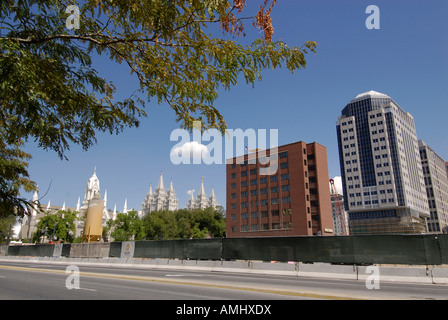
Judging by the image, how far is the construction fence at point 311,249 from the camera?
16.5m

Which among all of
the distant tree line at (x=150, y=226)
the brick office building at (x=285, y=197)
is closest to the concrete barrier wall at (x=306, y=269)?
the brick office building at (x=285, y=197)

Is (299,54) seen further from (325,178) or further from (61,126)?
(325,178)

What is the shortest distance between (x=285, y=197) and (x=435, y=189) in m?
123

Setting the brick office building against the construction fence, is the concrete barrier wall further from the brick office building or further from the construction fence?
the brick office building

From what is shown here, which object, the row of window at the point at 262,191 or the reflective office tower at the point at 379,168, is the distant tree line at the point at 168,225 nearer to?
the row of window at the point at 262,191

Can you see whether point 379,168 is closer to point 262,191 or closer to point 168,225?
point 262,191

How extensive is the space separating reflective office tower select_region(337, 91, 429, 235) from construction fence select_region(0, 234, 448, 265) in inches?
4590

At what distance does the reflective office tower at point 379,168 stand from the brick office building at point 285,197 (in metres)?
51.1

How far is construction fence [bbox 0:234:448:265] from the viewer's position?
1645 cm

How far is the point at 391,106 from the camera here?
5197 inches

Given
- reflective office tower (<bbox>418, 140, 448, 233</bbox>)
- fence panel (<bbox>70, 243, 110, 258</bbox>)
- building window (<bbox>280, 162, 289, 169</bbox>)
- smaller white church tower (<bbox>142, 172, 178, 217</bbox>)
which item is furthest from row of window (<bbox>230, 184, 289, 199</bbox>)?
reflective office tower (<bbox>418, 140, 448, 233</bbox>)

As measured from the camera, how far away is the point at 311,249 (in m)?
19.8
